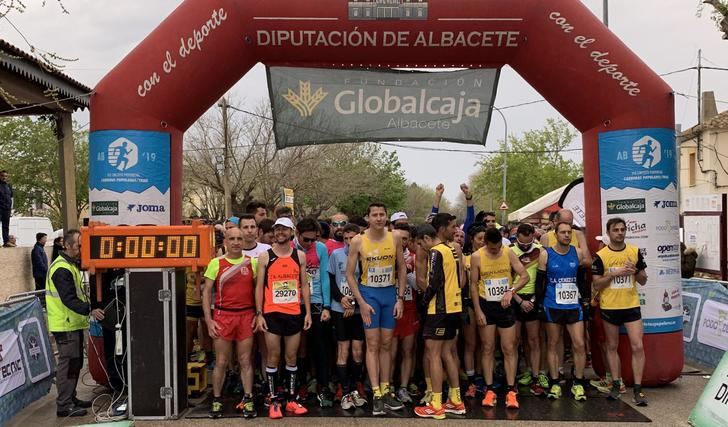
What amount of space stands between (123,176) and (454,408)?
167 inches

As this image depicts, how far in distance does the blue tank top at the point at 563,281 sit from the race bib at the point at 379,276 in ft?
5.77

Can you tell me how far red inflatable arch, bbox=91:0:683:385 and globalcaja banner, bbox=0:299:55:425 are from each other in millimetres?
1812

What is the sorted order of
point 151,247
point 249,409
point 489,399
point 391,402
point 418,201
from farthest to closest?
point 418,201 < point 489,399 < point 391,402 < point 249,409 < point 151,247

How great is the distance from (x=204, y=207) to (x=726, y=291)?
31198mm

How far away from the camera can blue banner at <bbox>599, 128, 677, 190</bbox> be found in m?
→ 7.19

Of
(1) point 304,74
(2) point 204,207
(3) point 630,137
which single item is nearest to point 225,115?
(2) point 204,207

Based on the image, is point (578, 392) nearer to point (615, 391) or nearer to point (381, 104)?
point (615, 391)

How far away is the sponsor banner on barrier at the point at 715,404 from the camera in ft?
18.2

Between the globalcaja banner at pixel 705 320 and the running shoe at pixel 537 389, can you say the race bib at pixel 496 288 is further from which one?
the globalcaja banner at pixel 705 320

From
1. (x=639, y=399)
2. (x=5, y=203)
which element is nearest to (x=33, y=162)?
(x=5, y=203)

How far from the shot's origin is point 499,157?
4719cm

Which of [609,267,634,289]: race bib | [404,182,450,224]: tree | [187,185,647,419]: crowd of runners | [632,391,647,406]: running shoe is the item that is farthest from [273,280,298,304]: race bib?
[404,182,450,224]: tree

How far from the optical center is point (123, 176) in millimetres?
7094

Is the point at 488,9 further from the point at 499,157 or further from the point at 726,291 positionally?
the point at 499,157
